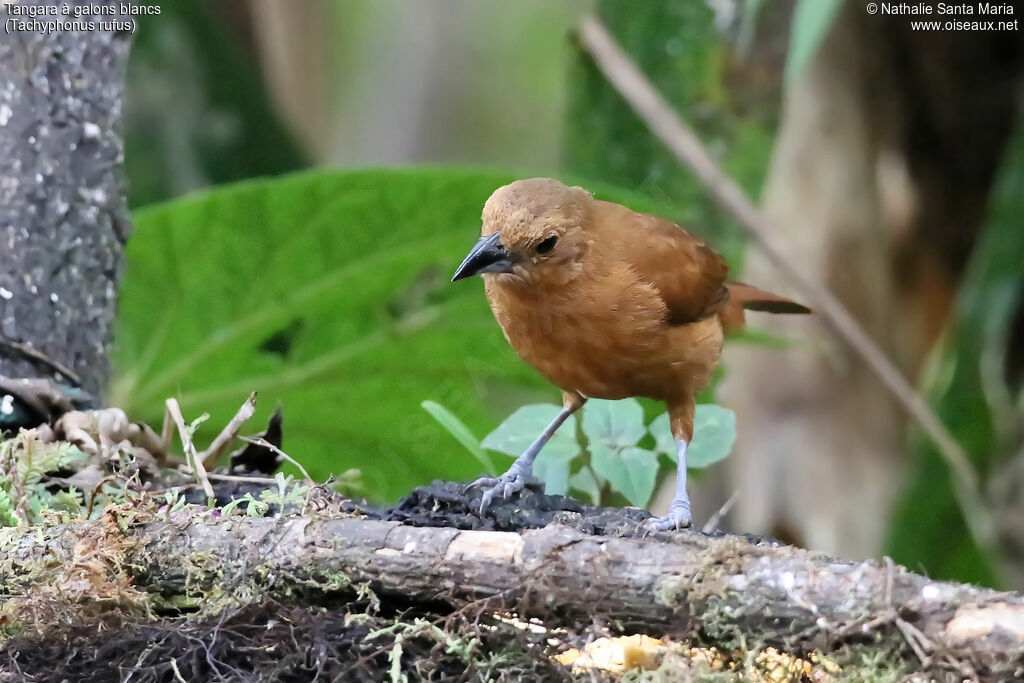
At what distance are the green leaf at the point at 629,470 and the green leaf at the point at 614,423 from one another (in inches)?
1.2

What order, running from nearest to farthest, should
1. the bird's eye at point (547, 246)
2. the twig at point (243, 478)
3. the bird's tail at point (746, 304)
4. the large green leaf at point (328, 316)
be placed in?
the twig at point (243, 478) → the bird's eye at point (547, 246) → the large green leaf at point (328, 316) → the bird's tail at point (746, 304)

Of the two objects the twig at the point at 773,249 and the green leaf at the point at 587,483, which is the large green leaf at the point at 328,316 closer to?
the twig at the point at 773,249

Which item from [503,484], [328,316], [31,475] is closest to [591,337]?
[503,484]

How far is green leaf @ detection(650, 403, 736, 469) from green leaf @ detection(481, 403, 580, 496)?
207 millimetres

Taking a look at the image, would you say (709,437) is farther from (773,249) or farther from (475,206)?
(773,249)

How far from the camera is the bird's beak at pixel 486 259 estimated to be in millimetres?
1985

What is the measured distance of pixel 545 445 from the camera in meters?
2.16

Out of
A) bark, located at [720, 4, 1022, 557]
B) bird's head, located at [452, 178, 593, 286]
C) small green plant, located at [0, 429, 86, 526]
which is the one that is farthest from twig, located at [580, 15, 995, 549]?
small green plant, located at [0, 429, 86, 526]

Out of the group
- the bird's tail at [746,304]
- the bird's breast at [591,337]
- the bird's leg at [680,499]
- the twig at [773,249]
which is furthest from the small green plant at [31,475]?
the twig at [773,249]

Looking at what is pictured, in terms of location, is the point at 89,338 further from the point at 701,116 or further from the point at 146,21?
the point at 146,21

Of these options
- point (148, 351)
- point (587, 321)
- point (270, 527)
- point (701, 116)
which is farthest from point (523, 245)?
point (701, 116)

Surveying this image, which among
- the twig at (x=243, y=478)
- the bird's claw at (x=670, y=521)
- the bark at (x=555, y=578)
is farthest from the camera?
the twig at (x=243, y=478)

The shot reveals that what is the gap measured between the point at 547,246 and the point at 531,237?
0.18 ft

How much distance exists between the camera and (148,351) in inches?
111
